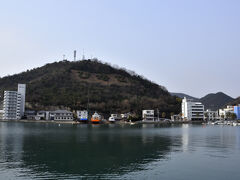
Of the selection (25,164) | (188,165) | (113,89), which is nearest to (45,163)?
(25,164)

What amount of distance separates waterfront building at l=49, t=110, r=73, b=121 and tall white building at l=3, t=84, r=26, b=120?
16022 mm

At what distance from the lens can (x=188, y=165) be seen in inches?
794

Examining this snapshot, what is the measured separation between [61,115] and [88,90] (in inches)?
1392

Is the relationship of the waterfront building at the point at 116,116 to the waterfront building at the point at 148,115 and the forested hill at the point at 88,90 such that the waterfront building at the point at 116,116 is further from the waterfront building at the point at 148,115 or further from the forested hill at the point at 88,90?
the waterfront building at the point at 148,115

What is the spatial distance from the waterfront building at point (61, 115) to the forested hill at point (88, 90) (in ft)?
37.2

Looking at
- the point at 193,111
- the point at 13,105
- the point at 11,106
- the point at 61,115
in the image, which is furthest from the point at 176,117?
the point at 11,106

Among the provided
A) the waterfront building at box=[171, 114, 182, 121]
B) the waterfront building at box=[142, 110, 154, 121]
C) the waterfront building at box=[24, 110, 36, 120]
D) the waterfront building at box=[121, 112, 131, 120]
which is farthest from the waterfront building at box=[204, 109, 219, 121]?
the waterfront building at box=[24, 110, 36, 120]

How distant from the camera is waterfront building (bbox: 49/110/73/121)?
401 ft

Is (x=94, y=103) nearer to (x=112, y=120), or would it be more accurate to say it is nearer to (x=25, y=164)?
(x=112, y=120)

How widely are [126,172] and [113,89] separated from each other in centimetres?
15005

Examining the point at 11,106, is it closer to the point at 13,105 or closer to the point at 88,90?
the point at 13,105

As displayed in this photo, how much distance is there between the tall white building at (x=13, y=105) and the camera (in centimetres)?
11775

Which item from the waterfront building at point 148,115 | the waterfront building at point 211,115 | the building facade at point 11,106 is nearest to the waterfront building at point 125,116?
the waterfront building at point 148,115

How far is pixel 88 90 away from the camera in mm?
153875
